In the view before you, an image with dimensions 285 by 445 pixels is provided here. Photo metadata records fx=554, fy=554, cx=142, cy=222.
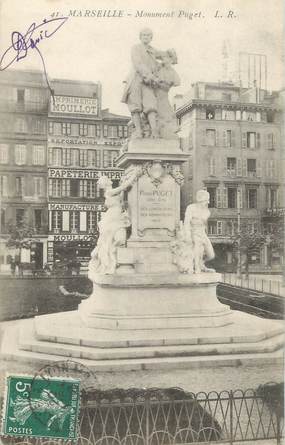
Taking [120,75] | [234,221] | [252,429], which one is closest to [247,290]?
[234,221]

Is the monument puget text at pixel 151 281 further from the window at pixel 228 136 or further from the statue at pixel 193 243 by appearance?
the window at pixel 228 136

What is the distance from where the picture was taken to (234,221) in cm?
2306

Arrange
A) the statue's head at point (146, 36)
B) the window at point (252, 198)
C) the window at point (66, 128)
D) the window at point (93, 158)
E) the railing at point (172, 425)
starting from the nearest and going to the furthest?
1. the railing at point (172, 425)
2. the statue's head at point (146, 36)
3. the window at point (66, 128)
4. the window at point (252, 198)
5. the window at point (93, 158)

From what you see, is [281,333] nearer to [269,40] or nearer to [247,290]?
[269,40]

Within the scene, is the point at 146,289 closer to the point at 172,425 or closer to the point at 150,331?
the point at 150,331

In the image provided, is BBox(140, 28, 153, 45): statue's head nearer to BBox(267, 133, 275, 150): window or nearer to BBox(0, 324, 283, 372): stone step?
BBox(0, 324, 283, 372): stone step

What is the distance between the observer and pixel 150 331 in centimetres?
956

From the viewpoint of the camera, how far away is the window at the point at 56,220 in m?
21.0

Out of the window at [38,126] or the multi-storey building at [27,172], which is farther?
the window at [38,126]

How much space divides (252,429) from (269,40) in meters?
6.12

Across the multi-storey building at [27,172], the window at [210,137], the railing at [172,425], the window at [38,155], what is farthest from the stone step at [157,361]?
the window at [210,137]

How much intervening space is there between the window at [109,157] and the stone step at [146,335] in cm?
1498

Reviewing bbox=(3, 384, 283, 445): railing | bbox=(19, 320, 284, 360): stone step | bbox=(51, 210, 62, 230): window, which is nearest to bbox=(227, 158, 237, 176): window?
bbox=(51, 210, 62, 230): window
